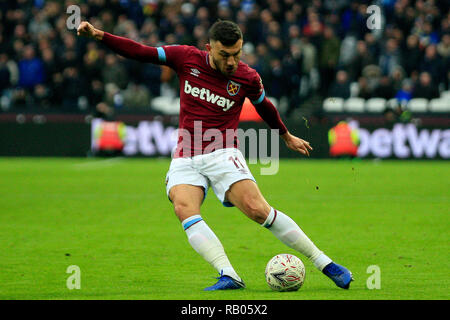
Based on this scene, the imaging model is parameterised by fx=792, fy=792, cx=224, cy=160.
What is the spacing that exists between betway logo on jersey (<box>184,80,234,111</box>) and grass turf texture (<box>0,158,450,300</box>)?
1049 millimetres

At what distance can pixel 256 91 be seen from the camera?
21.1ft

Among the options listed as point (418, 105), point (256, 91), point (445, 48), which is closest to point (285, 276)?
point (256, 91)

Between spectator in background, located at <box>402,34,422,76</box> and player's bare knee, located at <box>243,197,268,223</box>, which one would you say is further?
spectator in background, located at <box>402,34,422,76</box>

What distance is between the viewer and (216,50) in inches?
241

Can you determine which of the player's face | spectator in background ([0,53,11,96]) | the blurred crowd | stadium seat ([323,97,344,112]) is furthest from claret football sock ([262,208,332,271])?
spectator in background ([0,53,11,96])

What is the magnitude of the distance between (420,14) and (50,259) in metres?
16.2

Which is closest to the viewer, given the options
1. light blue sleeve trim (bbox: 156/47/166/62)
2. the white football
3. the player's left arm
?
the white football

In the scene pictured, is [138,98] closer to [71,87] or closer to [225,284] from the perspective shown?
[71,87]

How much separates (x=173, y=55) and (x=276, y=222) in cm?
157

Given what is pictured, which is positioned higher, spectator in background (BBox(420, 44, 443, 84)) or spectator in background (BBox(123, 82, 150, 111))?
spectator in background (BBox(420, 44, 443, 84))

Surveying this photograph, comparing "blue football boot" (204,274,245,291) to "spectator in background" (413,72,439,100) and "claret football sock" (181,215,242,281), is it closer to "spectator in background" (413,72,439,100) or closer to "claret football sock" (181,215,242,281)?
"claret football sock" (181,215,242,281)

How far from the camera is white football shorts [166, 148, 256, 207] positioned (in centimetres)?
624

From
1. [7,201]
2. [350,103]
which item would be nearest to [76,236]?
[7,201]
